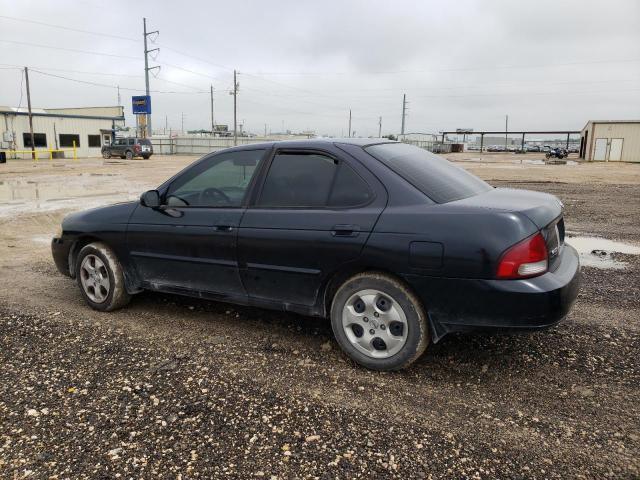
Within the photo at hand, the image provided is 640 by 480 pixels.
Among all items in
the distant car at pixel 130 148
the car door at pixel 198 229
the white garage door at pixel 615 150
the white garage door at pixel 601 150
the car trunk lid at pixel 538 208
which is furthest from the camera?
the white garage door at pixel 601 150

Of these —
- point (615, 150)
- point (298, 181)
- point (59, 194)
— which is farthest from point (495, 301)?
point (615, 150)

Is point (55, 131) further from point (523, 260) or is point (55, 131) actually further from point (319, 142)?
point (523, 260)

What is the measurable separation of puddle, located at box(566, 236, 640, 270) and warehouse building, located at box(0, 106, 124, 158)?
158ft

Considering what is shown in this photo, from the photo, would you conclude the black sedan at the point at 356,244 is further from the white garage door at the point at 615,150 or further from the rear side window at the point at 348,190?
the white garage door at the point at 615,150

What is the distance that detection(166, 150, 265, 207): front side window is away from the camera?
4055 millimetres

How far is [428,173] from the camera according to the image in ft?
12.1

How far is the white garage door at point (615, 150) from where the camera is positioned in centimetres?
4656

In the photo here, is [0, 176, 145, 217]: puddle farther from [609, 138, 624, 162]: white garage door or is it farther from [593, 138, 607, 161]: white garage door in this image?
[609, 138, 624, 162]: white garage door

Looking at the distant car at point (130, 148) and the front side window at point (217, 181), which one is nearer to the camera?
the front side window at point (217, 181)

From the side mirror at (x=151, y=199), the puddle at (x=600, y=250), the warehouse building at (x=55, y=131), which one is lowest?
the puddle at (x=600, y=250)

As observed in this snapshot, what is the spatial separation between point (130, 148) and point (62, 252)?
42.0 m

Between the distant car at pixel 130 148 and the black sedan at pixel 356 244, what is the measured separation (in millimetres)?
41767

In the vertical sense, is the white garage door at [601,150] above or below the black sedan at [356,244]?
above

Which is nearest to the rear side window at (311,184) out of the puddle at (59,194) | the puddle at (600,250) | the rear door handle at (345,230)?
the rear door handle at (345,230)
